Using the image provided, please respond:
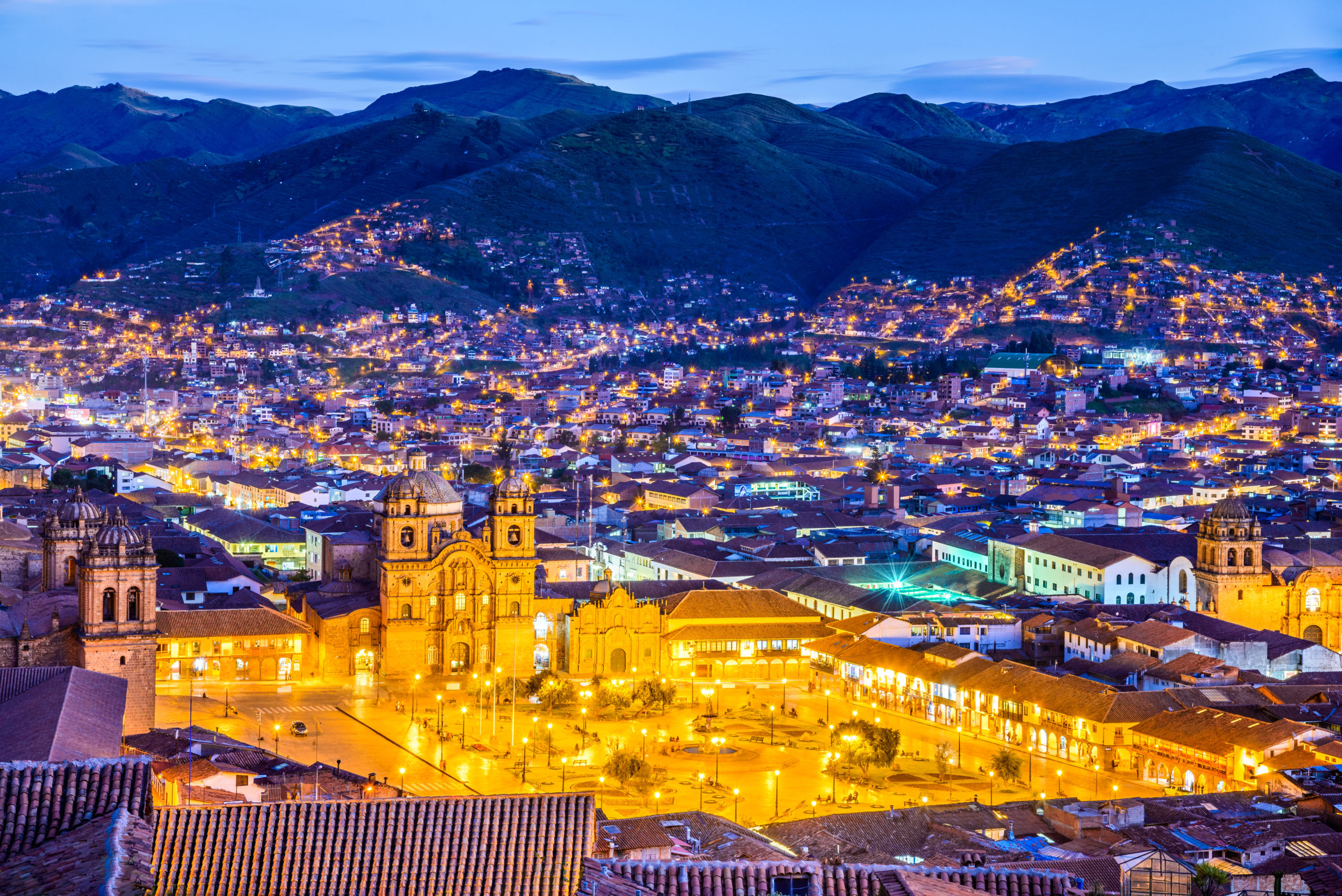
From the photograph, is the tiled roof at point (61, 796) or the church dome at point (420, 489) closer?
the tiled roof at point (61, 796)

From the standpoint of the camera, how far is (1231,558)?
49688mm

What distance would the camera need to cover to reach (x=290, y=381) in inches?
5428

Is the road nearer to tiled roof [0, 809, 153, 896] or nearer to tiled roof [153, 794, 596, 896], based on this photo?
tiled roof [153, 794, 596, 896]

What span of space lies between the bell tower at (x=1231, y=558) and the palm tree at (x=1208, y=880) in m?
27.6

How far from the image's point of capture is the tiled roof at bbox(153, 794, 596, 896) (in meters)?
13.7

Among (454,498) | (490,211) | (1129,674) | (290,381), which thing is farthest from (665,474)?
(490,211)

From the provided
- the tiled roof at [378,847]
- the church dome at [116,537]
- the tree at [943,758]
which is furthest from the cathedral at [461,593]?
the tiled roof at [378,847]

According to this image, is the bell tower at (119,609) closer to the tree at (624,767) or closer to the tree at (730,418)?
the tree at (624,767)

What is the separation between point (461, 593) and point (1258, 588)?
73.6ft

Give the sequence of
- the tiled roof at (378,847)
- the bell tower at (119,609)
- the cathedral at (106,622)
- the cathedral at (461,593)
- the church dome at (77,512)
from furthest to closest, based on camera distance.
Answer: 1. the cathedral at (461,593)
2. the church dome at (77,512)
3. the bell tower at (119,609)
4. the cathedral at (106,622)
5. the tiled roof at (378,847)

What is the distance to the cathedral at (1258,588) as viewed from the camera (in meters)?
49.4

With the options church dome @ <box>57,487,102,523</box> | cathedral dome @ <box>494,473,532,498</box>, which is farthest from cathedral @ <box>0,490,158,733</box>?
cathedral dome @ <box>494,473,532,498</box>

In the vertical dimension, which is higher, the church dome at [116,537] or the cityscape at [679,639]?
the church dome at [116,537]

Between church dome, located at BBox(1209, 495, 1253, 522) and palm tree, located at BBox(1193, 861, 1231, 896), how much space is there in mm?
27705
